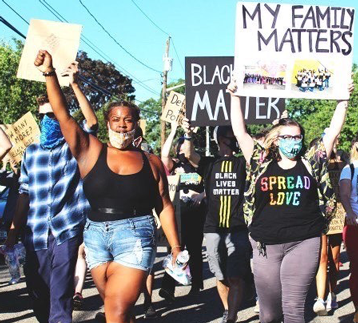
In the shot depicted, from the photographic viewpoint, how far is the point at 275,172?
4.96 metres

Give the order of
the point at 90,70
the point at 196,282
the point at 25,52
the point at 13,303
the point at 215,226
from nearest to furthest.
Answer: the point at 25,52 → the point at 215,226 → the point at 13,303 → the point at 196,282 → the point at 90,70

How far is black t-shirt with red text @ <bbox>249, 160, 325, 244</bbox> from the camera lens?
4.83 metres

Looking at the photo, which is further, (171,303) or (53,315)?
(171,303)

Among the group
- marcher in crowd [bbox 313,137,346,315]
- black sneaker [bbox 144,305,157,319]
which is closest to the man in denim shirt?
black sneaker [bbox 144,305,157,319]

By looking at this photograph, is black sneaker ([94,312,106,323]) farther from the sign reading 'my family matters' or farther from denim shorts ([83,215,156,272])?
the sign reading 'my family matters'

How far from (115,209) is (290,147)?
139 cm

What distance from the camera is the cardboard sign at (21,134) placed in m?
9.73

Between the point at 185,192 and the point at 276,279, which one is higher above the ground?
the point at 185,192

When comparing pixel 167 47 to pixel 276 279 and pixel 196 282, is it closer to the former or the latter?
pixel 196 282

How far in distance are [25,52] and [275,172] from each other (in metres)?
2.39

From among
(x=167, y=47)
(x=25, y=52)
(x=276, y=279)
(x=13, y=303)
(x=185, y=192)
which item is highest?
(x=167, y=47)

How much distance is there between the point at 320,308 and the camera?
23.4 feet

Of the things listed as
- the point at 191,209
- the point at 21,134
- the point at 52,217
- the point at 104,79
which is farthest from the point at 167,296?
the point at 104,79

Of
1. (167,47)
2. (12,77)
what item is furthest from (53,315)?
(167,47)
